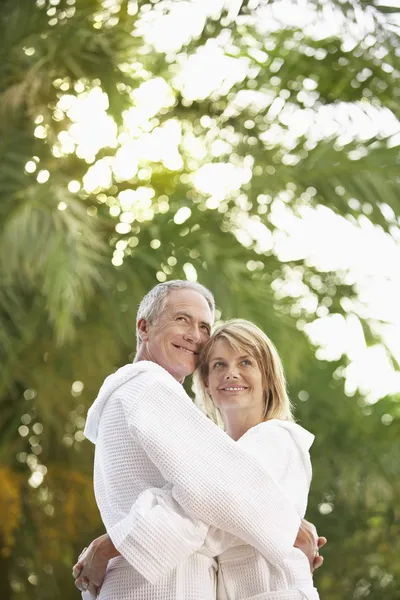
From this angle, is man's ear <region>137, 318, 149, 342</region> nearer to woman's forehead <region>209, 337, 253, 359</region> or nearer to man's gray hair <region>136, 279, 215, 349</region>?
man's gray hair <region>136, 279, 215, 349</region>

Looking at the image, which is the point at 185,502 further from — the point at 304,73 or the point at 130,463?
the point at 304,73

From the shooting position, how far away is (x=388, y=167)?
4.26 m

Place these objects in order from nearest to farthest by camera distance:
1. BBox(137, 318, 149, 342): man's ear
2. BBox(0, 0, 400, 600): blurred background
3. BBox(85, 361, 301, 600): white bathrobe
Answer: BBox(85, 361, 301, 600): white bathrobe
BBox(137, 318, 149, 342): man's ear
BBox(0, 0, 400, 600): blurred background

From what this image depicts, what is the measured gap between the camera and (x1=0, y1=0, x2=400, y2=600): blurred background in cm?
406

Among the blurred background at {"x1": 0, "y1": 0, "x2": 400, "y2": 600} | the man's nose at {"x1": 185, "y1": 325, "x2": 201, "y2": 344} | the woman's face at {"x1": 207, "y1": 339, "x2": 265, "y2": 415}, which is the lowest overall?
the blurred background at {"x1": 0, "y1": 0, "x2": 400, "y2": 600}

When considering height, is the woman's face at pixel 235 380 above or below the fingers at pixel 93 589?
above

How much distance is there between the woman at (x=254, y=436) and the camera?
150 centimetres

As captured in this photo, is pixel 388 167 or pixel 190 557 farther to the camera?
pixel 388 167

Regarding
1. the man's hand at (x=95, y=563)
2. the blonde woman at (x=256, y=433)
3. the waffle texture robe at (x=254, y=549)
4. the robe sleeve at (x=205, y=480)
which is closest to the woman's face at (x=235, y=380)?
the blonde woman at (x=256, y=433)

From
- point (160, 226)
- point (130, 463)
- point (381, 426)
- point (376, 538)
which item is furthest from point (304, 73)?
point (130, 463)

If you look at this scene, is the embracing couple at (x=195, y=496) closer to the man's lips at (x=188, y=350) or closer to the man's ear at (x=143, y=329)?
the man's lips at (x=188, y=350)

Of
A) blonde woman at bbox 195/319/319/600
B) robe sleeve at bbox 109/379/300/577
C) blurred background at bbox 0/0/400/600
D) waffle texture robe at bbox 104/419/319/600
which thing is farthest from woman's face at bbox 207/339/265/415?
blurred background at bbox 0/0/400/600

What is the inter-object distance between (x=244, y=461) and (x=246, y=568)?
0.19m

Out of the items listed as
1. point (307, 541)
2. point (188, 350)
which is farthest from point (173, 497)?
point (188, 350)
